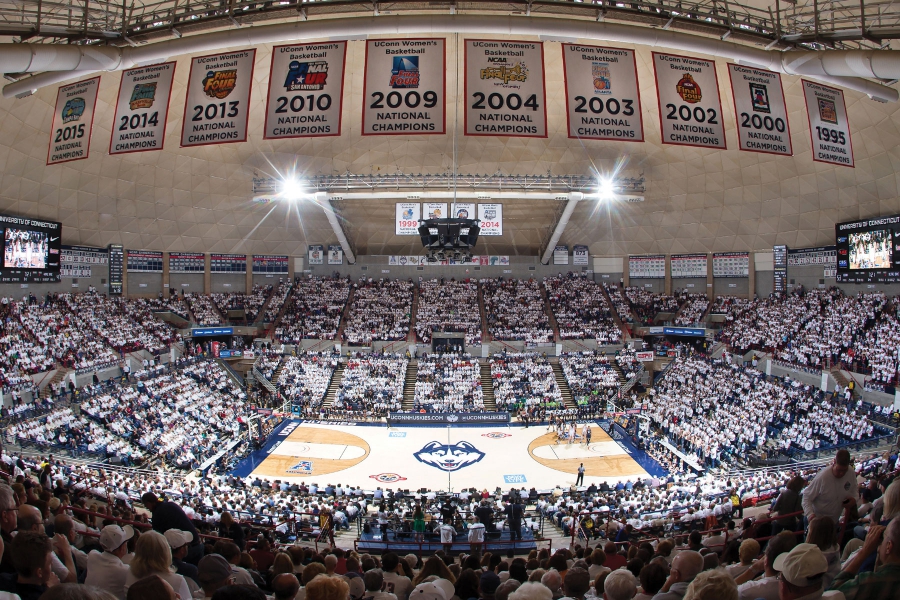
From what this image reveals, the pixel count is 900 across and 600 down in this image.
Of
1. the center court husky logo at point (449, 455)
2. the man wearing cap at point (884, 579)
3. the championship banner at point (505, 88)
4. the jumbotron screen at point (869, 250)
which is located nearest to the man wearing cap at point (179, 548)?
the man wearing cap at point (884, 579)

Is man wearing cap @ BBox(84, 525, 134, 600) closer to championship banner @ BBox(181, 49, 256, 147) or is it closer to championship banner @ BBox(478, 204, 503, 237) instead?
championship banner @ BBox(181, 49, 256, 147)

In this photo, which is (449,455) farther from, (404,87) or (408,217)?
(404,87)

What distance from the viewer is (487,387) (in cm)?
3397

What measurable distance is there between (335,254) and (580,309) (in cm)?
2148

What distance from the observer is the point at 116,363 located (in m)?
29.9

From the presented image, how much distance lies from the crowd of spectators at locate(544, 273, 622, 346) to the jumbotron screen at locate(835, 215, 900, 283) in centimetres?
1455

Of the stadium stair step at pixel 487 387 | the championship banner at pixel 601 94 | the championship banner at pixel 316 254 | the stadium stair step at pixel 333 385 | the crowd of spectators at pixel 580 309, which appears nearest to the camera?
the championship banner at pixel 601 94

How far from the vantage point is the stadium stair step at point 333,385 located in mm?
32406

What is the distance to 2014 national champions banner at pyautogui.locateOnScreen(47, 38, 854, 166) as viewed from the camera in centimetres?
1203

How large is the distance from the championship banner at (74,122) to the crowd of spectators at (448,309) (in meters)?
27.9

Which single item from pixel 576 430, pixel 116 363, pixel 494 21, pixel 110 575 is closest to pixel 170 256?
pixel 116 363

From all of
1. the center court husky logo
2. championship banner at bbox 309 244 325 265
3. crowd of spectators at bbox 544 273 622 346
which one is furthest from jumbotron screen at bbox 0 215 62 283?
crowd of spectators at bbox 544 273 622 346

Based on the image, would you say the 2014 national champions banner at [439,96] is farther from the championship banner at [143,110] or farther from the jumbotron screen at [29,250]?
the jumbotron screen at [29,250]

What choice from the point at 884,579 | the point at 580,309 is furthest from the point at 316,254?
the point at 884,579
